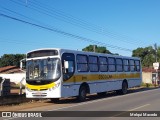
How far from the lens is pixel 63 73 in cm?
1998

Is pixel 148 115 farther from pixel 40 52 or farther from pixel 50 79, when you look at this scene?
pixel 40 52

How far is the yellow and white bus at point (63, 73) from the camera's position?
19.8 metres

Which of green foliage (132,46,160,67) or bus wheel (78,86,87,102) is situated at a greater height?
green foliage (132,46,160,67)

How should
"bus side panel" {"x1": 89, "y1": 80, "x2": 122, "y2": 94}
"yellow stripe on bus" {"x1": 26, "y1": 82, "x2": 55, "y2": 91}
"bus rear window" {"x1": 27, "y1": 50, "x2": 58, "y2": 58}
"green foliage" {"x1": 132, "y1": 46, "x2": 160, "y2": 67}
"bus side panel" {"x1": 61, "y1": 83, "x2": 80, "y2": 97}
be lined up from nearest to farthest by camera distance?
"yellow stripe on bus" {"x1": 26, "y1": 82, "x2": 55, "y2": 91}, "bus side panel" {"x1": 61, "y1": 83, "x2": 80, "y2": 97}, "bus rear window" {"x1": 27, "y1": 50, "x2": 58, "y2": 58}, "bus side panel" {"x1": 89, "y1": 80, "x2": 122, "y2": 94}, "green foliage" {"x1": 132, "y1": 46, "x2": 160, "y2": 67}

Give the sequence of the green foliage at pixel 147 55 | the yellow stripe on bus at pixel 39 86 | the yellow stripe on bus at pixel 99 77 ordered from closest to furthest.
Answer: the yellow stripe on bus at pixel 39 86, the yellow stripe on bus at pixel 99 77, the green foliage at pixel 147 55

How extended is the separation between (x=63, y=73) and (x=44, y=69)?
3.68 feet

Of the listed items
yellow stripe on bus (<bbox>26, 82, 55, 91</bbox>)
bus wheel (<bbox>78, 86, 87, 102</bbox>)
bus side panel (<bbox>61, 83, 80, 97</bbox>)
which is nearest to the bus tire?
bus wheel (<bbox>78, 86, 87, 102</bbox>)

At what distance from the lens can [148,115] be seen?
46.0ft

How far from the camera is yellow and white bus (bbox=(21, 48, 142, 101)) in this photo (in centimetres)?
1984

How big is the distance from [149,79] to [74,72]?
45.5m

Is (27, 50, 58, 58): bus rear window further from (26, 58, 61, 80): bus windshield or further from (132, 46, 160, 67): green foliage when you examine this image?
(132, 46, 160, 67): green foliage

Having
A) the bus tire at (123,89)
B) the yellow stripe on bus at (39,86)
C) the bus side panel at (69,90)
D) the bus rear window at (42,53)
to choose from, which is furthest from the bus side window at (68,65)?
the bus tire at (123,89)

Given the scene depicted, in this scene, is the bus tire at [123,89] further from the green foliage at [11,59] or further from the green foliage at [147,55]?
the green foliage at [11,59]

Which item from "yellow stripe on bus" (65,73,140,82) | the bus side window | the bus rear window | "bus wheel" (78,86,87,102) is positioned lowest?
"bus wheel" (78,86,87,102)
